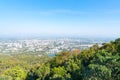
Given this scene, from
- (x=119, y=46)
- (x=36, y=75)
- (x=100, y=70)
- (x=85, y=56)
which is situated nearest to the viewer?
(x=100, y=70)

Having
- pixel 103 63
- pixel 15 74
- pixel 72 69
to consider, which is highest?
pixel 103 63

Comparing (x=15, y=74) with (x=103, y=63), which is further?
(x=15, y=74)

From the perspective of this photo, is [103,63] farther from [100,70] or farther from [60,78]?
[60,78]

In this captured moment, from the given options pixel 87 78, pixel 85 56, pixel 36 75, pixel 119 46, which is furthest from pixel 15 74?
pixel 87 78

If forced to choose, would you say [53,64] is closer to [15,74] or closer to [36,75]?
[36,75]

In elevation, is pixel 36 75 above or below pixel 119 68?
below

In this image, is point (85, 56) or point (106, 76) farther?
point (85, 56)

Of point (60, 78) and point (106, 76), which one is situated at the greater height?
point (106, 76)

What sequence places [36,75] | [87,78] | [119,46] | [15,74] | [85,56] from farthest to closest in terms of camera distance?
[15,74]
[36,75]
[85,56]
[119,46]
[87,78]

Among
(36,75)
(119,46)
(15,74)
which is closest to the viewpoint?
(119,46)

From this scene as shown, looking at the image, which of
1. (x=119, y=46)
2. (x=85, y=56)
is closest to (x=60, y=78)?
(x=85, y=56)
